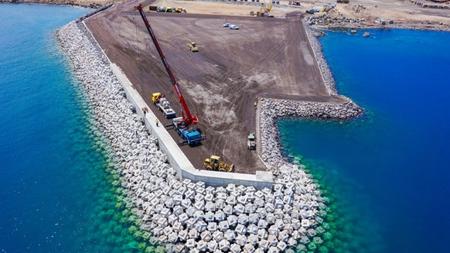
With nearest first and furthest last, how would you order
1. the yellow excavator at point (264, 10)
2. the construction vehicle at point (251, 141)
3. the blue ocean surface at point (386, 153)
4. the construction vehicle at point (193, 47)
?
the blue ocean surface at point (386, 153), the construction vehicle at point (251, 141), the construction vehicle at point (193, 47), the yellow excavator at point (264, 10)

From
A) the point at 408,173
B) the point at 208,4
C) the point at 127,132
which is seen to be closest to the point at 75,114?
the point at 127,132

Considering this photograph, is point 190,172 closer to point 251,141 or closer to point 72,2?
point 251,141

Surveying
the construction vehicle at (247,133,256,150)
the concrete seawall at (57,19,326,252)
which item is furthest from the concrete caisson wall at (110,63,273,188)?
the construction vehicle at (247,133,256,150)

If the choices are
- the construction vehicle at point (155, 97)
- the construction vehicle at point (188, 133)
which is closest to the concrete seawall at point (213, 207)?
the construction vehicle at point (188, 133)

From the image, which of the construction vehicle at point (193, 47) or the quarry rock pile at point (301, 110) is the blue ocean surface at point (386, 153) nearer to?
the quarry rock pile at point (301, 110)

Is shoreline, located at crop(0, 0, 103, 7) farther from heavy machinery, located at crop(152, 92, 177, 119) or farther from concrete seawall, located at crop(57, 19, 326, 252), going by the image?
concrete seawall, located at crop(57, 19, 326, 252)

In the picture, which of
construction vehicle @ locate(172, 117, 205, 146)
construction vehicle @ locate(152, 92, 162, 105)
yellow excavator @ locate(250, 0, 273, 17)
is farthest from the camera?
yellow excavator @ locate(250, 0, 273, 17)
